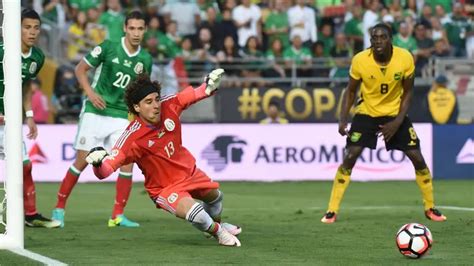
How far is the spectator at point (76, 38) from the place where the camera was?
24.1 meters

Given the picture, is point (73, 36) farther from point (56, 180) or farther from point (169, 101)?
point (169, 101)

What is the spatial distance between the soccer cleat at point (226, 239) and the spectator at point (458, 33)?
15.2 meters

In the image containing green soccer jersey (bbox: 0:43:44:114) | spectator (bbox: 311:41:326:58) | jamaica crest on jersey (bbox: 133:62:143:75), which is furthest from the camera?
spectator (bbox: 311:41:326:58)

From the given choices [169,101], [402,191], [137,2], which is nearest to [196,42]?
[137,2]

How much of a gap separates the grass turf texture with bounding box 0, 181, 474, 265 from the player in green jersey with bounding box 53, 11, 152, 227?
1.20ft

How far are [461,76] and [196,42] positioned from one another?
17.5 ft

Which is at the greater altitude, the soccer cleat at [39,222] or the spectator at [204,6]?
the spectator at [204,6]

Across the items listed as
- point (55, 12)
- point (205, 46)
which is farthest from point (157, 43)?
point (55, 12)

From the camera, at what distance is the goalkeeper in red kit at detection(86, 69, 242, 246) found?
10.5m

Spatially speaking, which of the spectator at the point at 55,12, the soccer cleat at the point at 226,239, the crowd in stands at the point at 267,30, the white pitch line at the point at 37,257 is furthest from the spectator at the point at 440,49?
the white pitch line at the point at 37,257

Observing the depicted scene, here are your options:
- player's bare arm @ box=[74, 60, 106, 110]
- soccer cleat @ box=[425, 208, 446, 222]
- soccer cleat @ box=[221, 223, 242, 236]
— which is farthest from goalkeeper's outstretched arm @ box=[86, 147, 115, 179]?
soccer cleat @ box=[425, 208, 446, 222]

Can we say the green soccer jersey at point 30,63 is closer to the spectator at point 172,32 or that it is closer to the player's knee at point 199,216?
the player's knee at point 199,216

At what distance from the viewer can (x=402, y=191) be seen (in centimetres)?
1839

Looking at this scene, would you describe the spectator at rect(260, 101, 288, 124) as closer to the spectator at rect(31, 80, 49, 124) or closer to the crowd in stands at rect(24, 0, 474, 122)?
the crowd in stands at rect(24, 0, 474, 122)
